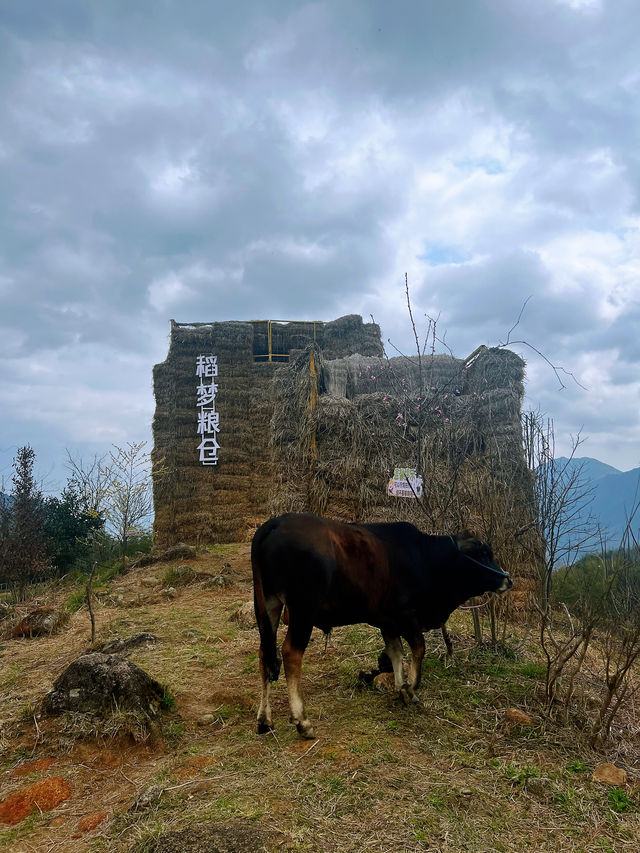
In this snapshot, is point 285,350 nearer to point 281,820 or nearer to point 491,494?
point 491,494

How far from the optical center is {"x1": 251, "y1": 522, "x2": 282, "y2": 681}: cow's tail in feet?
14.4

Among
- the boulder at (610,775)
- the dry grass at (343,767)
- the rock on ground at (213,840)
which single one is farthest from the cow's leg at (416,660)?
the rock on ground at (213,840)

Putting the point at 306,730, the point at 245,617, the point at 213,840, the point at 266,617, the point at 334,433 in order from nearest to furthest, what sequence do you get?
1. the point at 213,840
2. the point at 306,730
3. the point at 266,617
4. the point at 245,617
5. the point at 334,433

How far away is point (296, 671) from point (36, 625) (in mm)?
6171

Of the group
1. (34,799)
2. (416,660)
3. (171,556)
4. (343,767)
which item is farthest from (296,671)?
(171,556)

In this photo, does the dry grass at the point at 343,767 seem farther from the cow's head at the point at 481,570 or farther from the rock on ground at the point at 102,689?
the cow's head at the point at 481,570

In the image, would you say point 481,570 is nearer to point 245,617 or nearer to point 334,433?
point 245,617

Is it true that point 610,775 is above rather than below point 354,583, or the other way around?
below

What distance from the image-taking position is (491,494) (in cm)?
603

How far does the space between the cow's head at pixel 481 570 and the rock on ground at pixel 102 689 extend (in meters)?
2.93

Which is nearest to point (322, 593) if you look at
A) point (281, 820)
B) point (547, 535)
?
point (281, 820)

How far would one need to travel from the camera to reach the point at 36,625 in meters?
8.56

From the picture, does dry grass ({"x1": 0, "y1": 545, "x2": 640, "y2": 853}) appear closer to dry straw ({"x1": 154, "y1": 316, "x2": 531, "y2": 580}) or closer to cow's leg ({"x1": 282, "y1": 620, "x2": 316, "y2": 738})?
cow's leg ({"x1": 282, "y1": 620, "x2": 316, "y2": 738})

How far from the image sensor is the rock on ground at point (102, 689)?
15.0 ft
